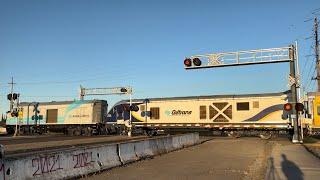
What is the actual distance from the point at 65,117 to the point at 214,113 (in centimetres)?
1878

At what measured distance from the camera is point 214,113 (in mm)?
38062

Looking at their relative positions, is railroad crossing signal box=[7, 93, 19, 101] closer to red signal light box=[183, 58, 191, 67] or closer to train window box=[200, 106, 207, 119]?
train window box=[200, 106, 207, 119]

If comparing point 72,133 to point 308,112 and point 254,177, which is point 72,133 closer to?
point 308,112

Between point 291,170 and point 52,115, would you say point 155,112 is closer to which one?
point 52,115

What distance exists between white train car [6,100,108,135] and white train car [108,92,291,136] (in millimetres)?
5034

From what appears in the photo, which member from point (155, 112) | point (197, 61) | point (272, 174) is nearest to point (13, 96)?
point (155, 112)

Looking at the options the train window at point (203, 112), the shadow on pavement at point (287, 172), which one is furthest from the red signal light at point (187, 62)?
the shadow on pavement at point (287, 172)

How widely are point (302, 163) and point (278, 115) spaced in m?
19.7

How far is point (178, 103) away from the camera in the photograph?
130ft

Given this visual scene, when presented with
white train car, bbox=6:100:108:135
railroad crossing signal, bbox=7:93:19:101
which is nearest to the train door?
white train car, bbox=6:100:108:135

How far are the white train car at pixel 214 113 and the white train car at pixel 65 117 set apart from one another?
16.5 ft

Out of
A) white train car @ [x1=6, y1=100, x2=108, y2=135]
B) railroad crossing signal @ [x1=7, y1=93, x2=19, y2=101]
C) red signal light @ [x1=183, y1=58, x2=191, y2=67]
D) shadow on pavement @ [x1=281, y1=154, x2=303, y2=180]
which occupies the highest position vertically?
red signal light @ [x1=183, y1=58, x2=191, y2=67]

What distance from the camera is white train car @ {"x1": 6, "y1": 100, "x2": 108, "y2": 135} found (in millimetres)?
47094

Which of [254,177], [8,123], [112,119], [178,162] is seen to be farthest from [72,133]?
[254,177]
